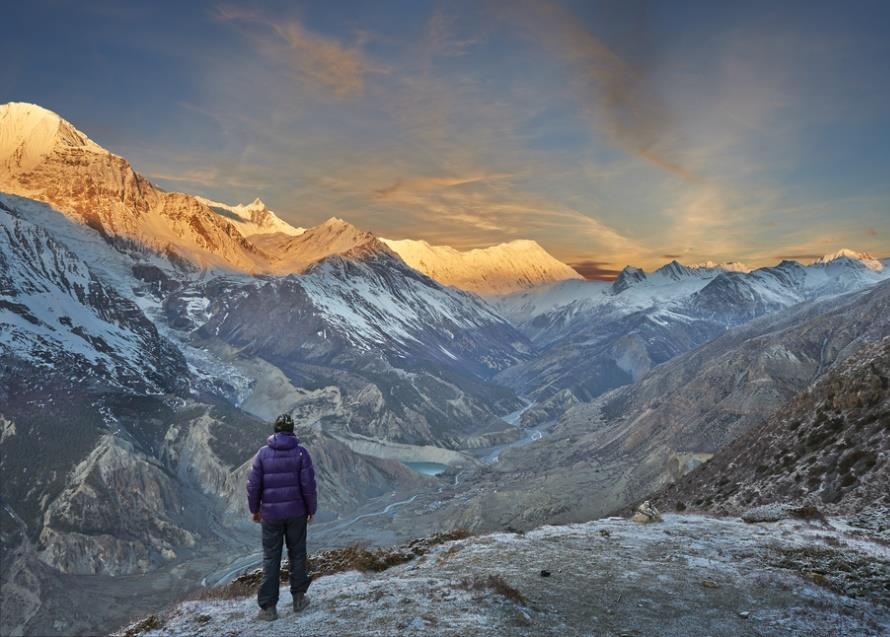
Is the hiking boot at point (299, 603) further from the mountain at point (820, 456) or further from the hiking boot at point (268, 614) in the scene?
the mountain at point (820, 456)

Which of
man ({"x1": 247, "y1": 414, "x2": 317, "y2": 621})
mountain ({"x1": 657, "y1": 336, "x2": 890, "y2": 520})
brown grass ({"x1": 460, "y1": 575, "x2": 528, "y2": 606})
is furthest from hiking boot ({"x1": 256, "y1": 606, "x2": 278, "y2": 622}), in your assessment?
mountain ({"x1": 657, "y1": 336, "x2": 890, "y2": 520})

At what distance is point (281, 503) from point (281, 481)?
59 centimetres

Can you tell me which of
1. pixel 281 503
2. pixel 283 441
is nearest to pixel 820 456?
pixel 281 503

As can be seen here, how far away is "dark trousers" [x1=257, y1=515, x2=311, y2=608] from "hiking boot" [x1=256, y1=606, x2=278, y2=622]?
0.12 m

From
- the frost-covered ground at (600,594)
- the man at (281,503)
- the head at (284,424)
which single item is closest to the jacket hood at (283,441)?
the man at (281,503)

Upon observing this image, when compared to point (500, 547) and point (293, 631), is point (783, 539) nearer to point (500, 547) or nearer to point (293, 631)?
point (500, 547)

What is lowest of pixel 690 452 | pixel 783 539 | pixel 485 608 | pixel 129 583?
pixel 129 583

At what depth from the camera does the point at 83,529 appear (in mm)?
190500

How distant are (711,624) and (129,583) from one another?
668 ft

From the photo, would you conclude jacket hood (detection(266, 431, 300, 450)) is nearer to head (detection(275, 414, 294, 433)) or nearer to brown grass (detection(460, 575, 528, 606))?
head (detection(275, 414, 294, 433))

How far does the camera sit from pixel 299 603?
54.1ft

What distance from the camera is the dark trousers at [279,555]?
15766 millimetres

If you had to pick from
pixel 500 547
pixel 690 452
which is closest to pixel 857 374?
pixel 500 547

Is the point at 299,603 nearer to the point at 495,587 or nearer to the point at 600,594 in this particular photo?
the point at 495,587
